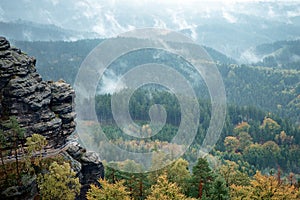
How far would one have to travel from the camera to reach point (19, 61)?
2633 inches

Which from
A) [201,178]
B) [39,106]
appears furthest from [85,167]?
[201,178]

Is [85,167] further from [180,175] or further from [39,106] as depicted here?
[180,175]

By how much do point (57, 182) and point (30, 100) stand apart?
16.2 m

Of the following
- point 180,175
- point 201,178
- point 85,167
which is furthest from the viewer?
point 180,175

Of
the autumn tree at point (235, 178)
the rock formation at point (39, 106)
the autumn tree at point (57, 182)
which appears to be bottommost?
the autumn tree at point (235, 178)

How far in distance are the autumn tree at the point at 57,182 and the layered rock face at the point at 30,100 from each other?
9.02 m

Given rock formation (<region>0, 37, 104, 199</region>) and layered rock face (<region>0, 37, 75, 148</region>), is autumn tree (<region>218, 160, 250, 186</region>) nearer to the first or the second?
rock formation (<region>0, 37, 104, 199</region>)

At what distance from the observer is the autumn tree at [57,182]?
57.9 m

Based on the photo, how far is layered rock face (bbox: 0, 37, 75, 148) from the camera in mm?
64125

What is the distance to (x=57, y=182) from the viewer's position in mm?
58375

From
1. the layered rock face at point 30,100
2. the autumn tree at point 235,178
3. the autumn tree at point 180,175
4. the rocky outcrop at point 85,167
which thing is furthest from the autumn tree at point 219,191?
the layered rock face at point 30,100

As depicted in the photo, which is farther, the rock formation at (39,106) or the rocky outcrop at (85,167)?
the rocky outcrop at (85,167)

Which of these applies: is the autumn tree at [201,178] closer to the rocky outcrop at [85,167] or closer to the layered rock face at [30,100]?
the rocky outcrop at [85,167]

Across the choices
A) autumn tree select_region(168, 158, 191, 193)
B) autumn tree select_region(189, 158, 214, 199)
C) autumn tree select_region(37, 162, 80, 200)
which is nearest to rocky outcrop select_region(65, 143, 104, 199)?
autumn tree select_region(37, 162, 80, 200)
